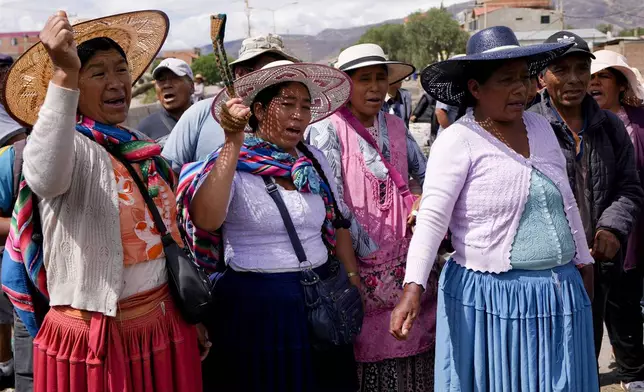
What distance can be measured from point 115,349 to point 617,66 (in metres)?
3.63

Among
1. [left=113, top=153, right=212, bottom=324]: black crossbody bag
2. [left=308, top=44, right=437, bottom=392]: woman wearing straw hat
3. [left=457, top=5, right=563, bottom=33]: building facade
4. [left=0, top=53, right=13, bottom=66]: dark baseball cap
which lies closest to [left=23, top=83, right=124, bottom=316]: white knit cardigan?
A: [left=113, top=153, right=212, bottom=324]: black crossbody bag

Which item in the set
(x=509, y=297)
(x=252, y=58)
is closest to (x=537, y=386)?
(x=509, y=297)

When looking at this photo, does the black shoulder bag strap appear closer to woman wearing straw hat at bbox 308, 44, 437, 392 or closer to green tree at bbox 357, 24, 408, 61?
woman wearing straw hat at bbox 308, 44, 437, 392

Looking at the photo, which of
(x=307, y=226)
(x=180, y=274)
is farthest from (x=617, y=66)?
(x=180, y=274)

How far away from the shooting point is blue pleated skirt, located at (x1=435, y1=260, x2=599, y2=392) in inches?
110

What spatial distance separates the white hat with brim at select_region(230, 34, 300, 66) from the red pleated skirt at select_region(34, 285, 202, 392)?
2.28m

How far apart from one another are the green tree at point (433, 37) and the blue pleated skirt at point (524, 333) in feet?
214

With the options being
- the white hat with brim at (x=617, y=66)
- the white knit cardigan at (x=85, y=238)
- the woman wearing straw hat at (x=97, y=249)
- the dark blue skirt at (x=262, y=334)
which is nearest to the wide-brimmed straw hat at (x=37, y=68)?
the woman wearing straw hat at (x=97, y=249)

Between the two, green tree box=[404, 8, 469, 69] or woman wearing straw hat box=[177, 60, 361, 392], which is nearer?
woman wearing straw hat box=[177, 60, 361, 392]

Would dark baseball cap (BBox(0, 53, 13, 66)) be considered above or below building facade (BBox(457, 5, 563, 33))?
below

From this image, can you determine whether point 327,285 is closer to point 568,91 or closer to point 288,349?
point 288,349

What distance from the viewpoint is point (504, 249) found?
2793 mm

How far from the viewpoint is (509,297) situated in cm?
281

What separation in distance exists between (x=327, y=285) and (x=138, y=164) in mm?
1009
